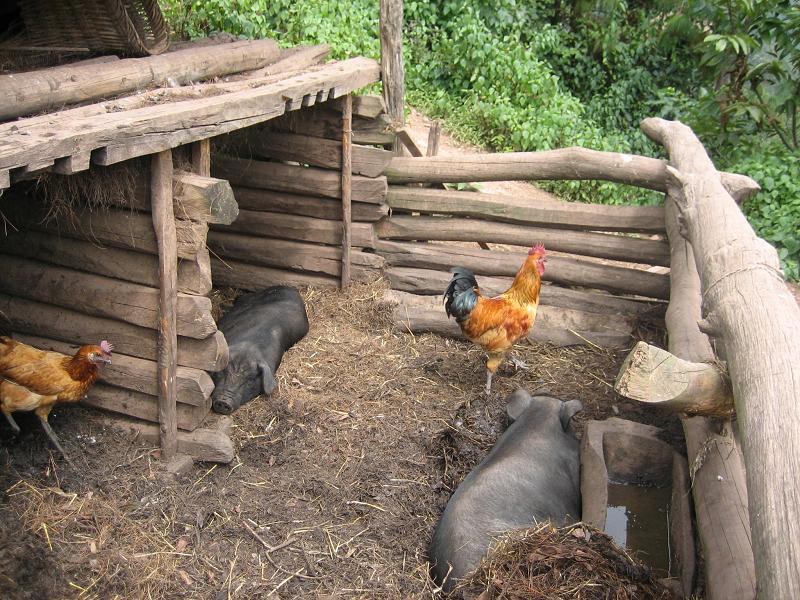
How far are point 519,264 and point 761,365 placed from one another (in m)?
4.53

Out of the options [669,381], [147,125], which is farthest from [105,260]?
[669,381]

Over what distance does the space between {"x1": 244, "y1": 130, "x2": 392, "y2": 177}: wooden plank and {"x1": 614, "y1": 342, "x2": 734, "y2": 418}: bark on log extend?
4437mm

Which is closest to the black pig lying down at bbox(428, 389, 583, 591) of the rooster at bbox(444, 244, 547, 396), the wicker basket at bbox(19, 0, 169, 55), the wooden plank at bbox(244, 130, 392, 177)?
the rooster at bbox(444, 244, 547, 396)

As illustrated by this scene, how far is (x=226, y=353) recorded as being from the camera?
17.1 feet

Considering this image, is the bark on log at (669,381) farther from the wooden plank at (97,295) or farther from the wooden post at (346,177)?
the wooden post at (346,177)

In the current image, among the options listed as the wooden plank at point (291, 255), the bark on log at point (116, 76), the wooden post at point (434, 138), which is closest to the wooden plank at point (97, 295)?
the bark on log at point (116, 76)

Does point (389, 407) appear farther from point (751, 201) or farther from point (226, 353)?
point (751, 201)

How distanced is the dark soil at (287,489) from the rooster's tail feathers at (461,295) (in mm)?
662

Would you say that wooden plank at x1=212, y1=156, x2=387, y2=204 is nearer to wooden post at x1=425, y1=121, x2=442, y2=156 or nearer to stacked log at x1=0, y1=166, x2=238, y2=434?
wooden post at x1=425, y1=121, x2=442, y2=156

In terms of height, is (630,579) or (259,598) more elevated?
(630,579)

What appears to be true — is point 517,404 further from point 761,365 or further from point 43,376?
point 43,376


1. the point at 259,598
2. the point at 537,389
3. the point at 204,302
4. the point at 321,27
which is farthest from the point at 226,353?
the point at 321,27

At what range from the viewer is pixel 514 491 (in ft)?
14.9

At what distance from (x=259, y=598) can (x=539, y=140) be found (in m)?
8.61
